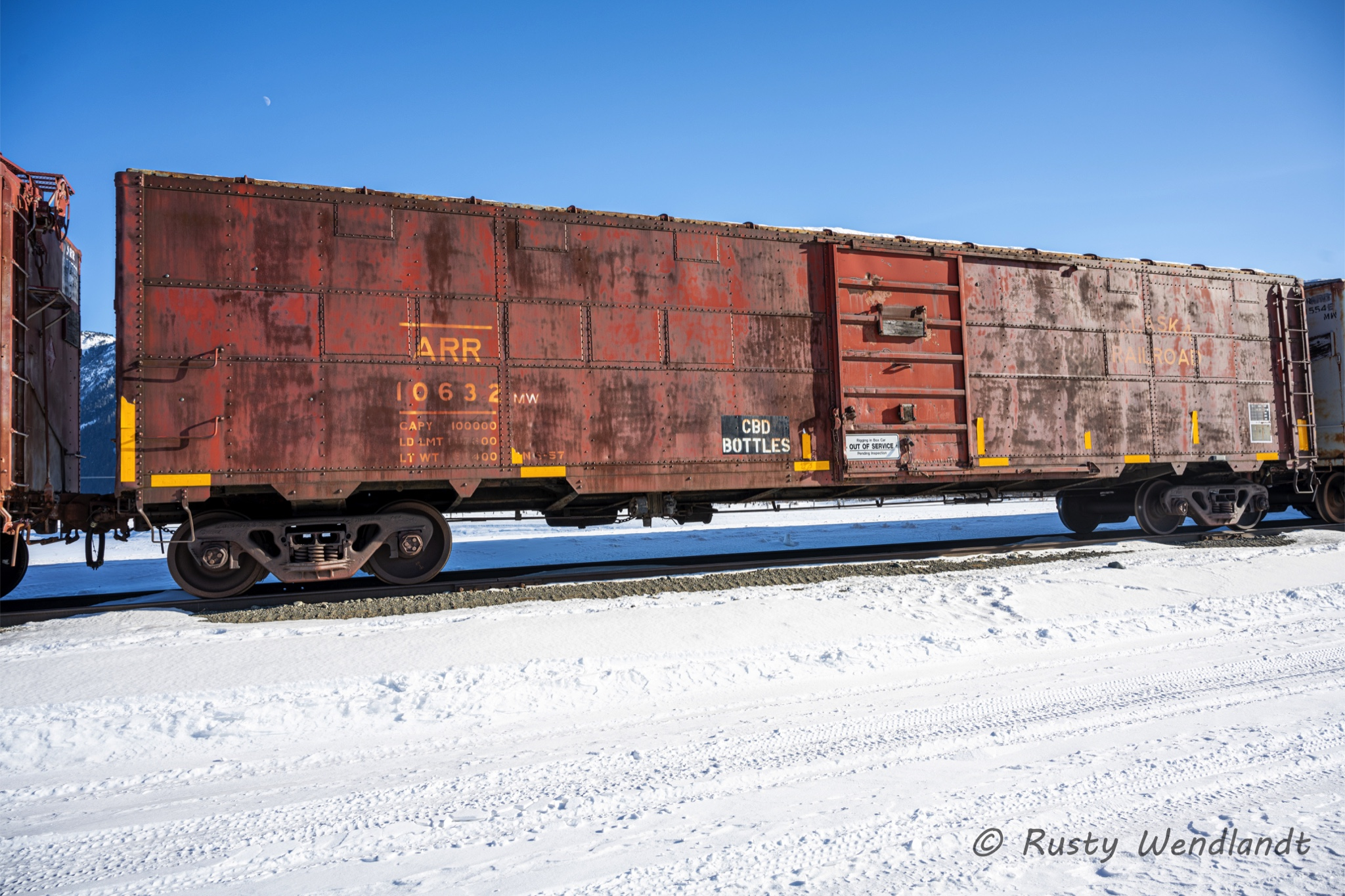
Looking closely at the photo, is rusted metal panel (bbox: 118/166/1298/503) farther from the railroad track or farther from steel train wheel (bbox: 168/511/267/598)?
the railroad track

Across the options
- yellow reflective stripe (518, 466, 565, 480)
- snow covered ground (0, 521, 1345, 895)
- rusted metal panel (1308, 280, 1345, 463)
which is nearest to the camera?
snow covered ground (0, 521, 1345, 895)

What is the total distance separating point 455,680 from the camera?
4801 mm

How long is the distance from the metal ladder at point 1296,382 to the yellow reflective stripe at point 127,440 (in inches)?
613

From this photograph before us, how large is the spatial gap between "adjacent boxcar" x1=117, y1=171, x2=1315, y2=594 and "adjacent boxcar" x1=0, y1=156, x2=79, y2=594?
0.95m

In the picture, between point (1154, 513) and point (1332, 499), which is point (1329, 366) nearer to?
point (1332, 499)

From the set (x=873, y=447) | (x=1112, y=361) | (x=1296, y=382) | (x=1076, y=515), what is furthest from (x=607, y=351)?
(x=1296, y=382)

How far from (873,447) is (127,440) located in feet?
26.4

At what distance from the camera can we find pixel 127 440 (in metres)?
7.10

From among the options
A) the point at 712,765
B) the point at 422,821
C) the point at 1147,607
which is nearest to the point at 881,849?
the point at 712,765

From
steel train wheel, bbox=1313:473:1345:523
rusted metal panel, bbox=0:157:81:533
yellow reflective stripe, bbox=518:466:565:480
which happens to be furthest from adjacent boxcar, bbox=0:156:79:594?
steel train wheel, bbox=1313:473:1345:523

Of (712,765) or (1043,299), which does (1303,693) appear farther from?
(1043,299)

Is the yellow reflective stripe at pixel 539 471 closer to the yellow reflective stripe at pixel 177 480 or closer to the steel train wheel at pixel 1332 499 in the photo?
the yellow reflective stripe at pixel 177 480

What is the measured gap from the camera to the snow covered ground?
2713 mm

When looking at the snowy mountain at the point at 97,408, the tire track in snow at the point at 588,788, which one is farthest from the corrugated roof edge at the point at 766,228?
the snowy mountain at the point at 97,408
